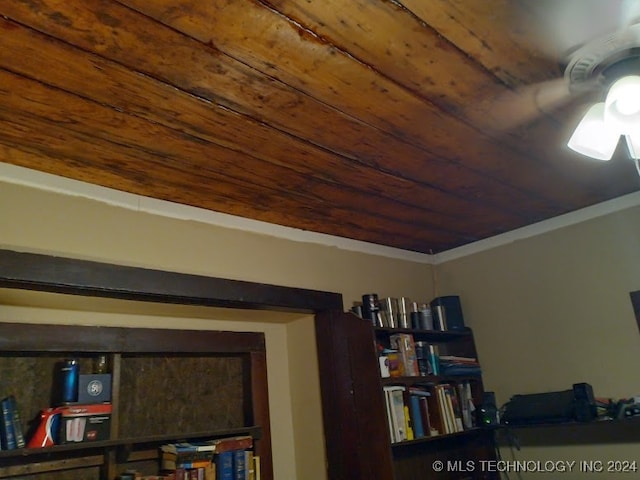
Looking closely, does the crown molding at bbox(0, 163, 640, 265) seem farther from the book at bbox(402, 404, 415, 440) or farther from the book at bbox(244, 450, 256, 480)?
the book at bbox(244, 450, 256, 480)

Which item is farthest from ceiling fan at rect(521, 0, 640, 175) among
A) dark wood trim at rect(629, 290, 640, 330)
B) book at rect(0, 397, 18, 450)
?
book at rect(0, 397, 18, 450)

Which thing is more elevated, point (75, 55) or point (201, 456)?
point (75, 55)

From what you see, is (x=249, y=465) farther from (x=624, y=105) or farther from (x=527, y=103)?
(x=624, y=105)

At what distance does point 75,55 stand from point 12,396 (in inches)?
58.6

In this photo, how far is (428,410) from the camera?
271 centimetres

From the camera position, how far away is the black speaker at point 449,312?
3018mm

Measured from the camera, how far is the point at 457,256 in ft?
10.9

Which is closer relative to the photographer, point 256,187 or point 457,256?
point 256,187

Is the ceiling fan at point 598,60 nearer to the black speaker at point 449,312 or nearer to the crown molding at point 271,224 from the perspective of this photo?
the crown molding at point 271,224

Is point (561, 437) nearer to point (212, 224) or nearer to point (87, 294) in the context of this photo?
point (212, 224)

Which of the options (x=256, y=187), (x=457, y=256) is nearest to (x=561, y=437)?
(x=457, y=256)

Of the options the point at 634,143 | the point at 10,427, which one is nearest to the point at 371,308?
the point at 634,143

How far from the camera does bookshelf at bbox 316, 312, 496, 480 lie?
2340 millimetres

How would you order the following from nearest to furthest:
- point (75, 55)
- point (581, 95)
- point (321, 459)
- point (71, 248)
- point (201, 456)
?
point (75, 55), point (581, 95), point (71, 248), point (201, 456), point (321, 459)
